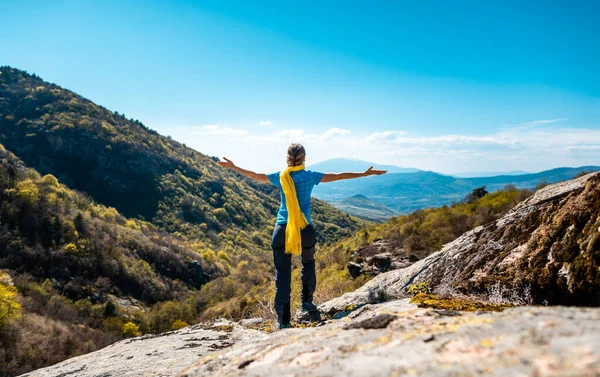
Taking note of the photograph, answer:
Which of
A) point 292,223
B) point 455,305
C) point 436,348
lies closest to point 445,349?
point 436,348

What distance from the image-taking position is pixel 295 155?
492cm

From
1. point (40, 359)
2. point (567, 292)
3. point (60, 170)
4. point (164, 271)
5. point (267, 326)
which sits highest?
point (60, 170)

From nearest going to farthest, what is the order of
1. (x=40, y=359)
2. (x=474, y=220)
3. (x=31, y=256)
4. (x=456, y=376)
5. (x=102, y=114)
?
(x=456, y=376) < (x=474, y=220) < (x=40, y=359) < (x=31, y=256) < (x=102, y=114)

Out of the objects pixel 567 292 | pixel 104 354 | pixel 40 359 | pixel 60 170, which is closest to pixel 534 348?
pixel 567 292

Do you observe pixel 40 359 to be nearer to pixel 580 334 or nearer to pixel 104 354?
pixel 104 354

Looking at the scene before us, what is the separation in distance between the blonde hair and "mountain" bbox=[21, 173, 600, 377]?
88.1 inches

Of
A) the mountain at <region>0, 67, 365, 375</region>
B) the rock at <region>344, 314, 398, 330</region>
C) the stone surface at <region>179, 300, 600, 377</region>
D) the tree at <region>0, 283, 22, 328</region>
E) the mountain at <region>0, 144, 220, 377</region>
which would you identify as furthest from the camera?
the mountain at <region>0, 67, 365, 375</region>

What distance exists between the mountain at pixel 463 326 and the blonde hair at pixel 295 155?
7.34ft

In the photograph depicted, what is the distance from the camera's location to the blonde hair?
4926mm

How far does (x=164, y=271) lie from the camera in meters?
58.8

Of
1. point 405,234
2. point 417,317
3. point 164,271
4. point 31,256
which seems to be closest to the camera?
point 417,317

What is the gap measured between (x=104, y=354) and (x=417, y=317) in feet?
18.3

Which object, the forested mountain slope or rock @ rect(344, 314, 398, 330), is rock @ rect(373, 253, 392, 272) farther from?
the forested mountain slope

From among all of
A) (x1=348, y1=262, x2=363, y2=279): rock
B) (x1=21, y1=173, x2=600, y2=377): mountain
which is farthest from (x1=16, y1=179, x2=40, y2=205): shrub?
(x1=21, y1=173, x2=600, y2=377): mountain
